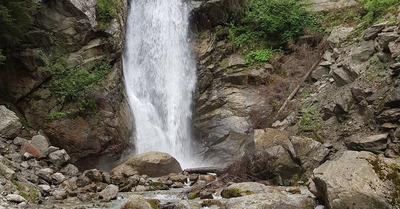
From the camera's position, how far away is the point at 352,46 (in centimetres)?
1302

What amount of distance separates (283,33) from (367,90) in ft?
27.3

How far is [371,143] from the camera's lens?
839 centimetres

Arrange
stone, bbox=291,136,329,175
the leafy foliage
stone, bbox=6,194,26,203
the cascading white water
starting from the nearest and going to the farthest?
stone, bbox=6,194,26,203, stone, bbox=291,136,329,175, the leafy foliage, the cascading white water

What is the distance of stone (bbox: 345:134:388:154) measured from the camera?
8.24 meters

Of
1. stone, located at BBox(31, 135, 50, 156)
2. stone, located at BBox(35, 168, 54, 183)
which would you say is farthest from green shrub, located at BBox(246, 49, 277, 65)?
stone, located at BBox(35, 168, 54, 183)

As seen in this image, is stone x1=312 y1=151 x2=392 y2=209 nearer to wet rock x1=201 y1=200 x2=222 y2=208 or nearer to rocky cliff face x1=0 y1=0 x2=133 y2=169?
wet rock x1=201 y1=200 x2=222 y2=208

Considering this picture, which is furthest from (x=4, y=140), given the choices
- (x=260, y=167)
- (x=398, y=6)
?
(x=398, y=6)

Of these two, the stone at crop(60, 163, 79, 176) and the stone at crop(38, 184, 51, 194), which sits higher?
the stone at crop(60, 163, 79, 176)

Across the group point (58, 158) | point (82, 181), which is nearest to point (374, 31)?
point (82, 181)

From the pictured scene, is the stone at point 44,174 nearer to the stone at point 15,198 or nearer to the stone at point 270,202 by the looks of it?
the stone at point 15,198

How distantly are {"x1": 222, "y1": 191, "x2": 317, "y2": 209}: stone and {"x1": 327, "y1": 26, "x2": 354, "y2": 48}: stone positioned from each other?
9748mm

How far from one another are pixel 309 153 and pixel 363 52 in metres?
4.33

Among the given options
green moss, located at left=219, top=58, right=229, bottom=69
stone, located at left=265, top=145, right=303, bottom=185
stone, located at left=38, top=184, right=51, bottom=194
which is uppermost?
green moss, located at left=219, top=58, right=229, bottom=69

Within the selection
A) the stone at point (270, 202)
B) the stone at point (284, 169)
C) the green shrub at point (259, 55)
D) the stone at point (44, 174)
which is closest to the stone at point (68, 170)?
the stone at point (44, 174)
